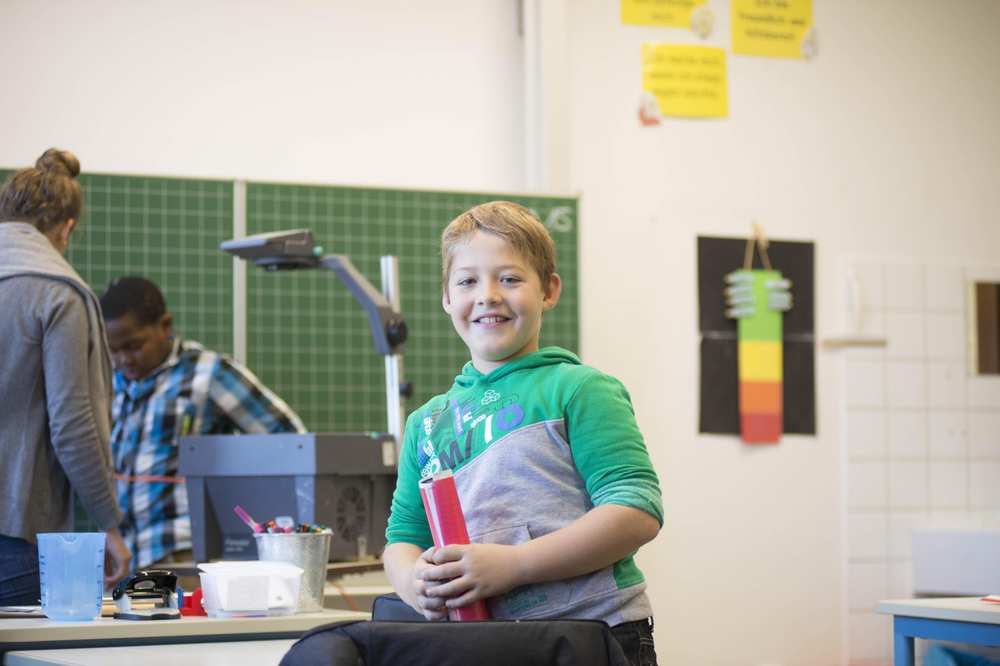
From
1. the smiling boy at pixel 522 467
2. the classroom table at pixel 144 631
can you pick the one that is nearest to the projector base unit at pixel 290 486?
the classroom table at pixel 144 631

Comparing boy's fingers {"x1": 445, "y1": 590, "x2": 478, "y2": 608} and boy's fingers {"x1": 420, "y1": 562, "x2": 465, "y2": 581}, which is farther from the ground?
boy's fingers {"x1": 420, "y1": 562, "x2": 465, "y2": 581}

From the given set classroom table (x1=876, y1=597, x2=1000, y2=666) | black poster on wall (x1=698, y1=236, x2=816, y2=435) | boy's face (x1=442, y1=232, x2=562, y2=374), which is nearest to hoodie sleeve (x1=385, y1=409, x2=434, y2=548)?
boy's face (x1=442, y1=232, x2=562, y2=374)

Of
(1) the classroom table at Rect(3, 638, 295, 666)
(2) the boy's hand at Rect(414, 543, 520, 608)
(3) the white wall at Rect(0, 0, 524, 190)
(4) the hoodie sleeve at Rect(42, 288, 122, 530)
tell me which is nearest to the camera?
(2) the boy's hand at Rect(414, 543, 520, 608)

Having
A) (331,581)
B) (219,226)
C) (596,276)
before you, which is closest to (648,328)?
(596,276)

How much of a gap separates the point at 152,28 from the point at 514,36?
1.27 m

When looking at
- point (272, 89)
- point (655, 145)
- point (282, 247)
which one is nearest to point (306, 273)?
point (272, 89)

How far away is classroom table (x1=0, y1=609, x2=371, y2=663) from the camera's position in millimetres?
1719

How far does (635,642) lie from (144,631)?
840mm

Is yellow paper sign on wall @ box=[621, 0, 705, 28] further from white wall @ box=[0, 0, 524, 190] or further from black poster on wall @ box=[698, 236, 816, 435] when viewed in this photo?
black poster on wall @ box=[698, 236, 816, 435]

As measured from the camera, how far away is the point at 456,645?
100 cm

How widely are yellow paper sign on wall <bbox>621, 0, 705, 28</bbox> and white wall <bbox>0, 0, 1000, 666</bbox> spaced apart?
0.05 m

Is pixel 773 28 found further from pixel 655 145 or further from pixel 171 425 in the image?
pixel 171 425

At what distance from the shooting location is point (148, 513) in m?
3.27

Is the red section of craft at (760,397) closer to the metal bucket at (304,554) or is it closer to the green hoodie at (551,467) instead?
the metal bucket at (304,554)
